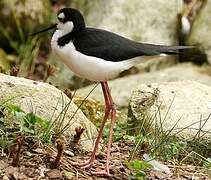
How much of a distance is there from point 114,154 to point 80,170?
0.50m

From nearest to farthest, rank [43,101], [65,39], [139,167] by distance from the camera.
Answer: [139,167] → [65,39] → [43,101]

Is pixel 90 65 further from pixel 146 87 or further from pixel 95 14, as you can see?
pixel 95 14

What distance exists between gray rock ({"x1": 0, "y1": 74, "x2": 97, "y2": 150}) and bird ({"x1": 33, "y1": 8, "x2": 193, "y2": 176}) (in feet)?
1.32

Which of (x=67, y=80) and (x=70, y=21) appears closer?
(x=70, y=21)

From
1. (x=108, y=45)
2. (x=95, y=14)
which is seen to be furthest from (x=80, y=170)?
(x=95, y=14)

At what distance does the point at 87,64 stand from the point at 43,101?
71 cm

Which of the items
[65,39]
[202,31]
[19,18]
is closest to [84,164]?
[65,39]

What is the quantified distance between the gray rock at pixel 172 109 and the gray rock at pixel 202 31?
2.78 meters

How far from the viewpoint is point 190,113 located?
4.94 metres

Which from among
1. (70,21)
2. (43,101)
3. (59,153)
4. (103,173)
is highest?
(70,21)

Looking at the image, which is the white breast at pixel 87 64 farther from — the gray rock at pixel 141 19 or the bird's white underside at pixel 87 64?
the gray rock at pixel 141 19

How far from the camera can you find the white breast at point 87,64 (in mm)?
3752

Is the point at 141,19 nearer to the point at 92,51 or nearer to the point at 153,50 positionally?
the point at 153,50

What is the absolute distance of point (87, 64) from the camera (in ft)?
12.3
